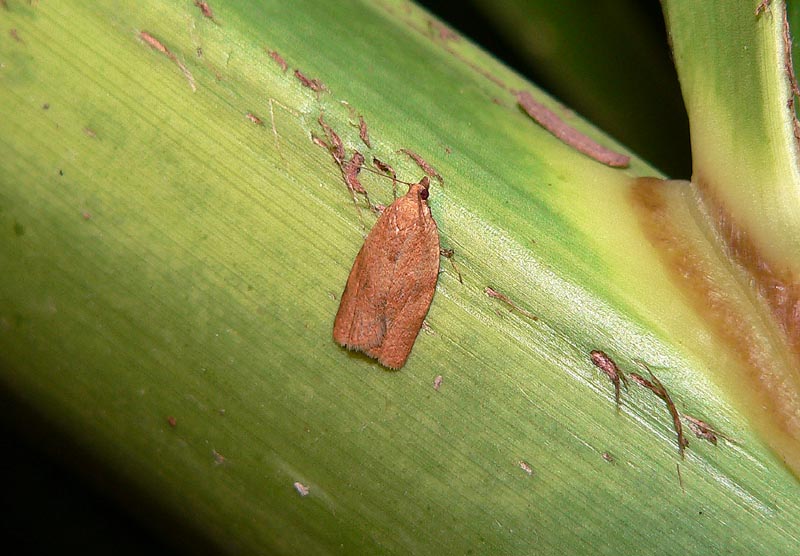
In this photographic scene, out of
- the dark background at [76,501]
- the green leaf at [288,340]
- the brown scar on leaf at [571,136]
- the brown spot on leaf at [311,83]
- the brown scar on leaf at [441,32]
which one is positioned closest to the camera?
the green leaf at [288,340]

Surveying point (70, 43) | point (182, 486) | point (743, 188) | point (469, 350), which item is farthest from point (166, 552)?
point (743, 188)

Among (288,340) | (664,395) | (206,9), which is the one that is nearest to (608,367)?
(664,395)

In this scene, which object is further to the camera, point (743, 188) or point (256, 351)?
point (743, 188)

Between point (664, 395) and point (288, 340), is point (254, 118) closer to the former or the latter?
point (288, 340)

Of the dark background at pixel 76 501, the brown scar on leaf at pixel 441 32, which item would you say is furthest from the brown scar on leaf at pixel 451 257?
the dark background at pixel 76 501

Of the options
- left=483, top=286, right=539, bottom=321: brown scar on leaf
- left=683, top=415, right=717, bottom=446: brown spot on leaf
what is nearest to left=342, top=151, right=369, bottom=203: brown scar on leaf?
left=483, top=286, right=539, bottom=321: brown scar on leaf

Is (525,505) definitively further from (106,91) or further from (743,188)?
(106,91)

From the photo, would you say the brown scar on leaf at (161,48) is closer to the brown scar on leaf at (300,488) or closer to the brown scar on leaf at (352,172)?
the brown scar on leaf at (352,172)

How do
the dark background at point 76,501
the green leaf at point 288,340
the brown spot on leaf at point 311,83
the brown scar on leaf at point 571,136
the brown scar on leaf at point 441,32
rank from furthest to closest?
the dark background at point 76,501 < the brown scar on leaf at point 441,32 < the brown scar on leaf at point 571,136 < the brown spot on leaf at point 311,83 < the green leaf at point 288,340
